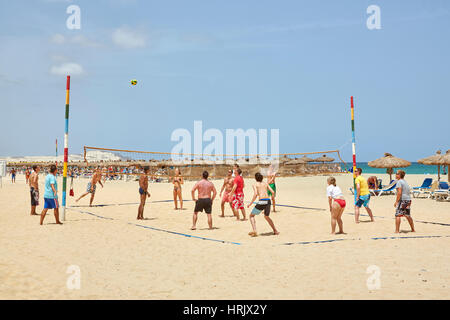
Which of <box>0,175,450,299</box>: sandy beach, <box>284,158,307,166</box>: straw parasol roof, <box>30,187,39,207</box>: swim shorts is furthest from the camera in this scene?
<box>284,158,307,166</box>: straw parasol roof

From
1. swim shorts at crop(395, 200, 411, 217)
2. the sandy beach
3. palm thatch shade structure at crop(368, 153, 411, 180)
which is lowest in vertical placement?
the sandy beach

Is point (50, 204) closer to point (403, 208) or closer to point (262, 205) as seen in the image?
point (262, 205)

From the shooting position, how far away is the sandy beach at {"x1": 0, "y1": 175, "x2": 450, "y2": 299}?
4402 mm

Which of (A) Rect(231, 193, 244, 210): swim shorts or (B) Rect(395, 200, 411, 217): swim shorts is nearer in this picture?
(B) Rect(395, 200, 411, 217): swim shorts

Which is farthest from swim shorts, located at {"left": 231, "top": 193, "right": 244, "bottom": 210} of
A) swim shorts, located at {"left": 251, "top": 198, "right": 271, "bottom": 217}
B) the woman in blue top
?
the woman in blue top

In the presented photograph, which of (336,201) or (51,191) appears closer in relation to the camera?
(336,201)

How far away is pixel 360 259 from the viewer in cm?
586

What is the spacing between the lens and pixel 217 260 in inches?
233

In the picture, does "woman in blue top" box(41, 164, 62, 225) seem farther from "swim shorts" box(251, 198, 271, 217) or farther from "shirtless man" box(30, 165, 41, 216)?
"swim shorts" box(251, 198, 271, 217)

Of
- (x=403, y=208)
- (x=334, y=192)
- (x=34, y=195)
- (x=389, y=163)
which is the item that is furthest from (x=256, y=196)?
(x=389, y=163)

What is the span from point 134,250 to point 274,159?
93.4 ft

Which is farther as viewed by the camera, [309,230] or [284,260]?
[309,230]
